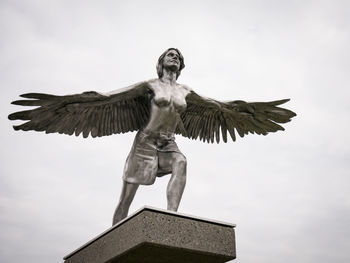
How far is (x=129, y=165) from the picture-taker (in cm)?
597

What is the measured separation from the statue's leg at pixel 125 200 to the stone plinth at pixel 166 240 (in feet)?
2.49

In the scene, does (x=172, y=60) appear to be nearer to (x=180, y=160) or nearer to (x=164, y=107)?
(x=164, y=107)

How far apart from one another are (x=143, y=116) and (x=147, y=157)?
2.60 ft

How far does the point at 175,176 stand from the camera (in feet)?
18.4

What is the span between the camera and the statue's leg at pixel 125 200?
5.91 meters

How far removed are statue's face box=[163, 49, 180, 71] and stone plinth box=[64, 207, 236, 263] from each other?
8.00 ft

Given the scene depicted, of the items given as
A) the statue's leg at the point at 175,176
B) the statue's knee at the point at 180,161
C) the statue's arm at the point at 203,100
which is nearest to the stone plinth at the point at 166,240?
the statue's leg at the point at 175,176

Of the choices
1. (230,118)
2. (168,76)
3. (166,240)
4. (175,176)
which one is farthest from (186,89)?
(166,240)

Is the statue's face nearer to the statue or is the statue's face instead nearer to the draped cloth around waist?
the statue

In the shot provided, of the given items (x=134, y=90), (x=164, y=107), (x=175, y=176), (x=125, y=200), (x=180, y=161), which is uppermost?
(x=134, y=90)

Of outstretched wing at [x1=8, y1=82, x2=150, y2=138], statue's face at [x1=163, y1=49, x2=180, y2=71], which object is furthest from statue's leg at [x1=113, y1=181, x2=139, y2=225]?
statue's face at [x1=163, y1=49, x2=180, y2=71]

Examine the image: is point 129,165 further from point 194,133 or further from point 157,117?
point 194,133

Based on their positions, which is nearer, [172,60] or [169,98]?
[169,98]

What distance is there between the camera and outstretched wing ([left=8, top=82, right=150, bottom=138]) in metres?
5.72
